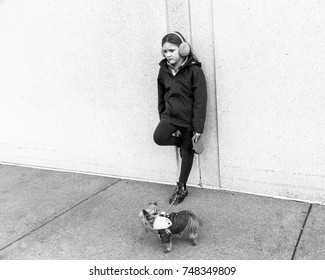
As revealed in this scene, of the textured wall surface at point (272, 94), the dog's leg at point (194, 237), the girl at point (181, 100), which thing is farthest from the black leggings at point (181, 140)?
the dog's leg at point (194, 237)

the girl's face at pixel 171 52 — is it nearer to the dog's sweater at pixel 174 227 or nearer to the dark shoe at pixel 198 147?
the dark shoe at pixel 198 147

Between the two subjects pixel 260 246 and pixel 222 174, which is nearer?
pixel 260 246

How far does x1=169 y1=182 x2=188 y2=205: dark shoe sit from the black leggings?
0.07 metres

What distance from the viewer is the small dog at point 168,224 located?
9.04 feet

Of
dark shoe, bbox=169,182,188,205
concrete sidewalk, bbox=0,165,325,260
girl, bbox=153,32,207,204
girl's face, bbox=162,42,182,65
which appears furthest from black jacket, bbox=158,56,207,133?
concrete sidewalk, bbox=0,165,325,260

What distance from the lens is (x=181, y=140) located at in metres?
3.87

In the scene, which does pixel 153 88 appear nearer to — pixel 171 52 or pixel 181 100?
pixel 181 100

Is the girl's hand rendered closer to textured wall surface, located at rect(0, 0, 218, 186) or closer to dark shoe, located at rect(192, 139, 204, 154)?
dark shoe, located at rect(192, 139, 204, 154)

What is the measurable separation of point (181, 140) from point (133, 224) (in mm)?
1044

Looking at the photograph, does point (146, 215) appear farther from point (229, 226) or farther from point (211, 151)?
point (211, 151)

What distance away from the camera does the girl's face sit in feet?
11.2

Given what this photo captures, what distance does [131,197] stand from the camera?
4004 mm

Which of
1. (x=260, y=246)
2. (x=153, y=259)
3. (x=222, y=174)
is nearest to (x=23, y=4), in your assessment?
(x=222, y=174)

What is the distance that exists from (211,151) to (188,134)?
Result: 0.36 m
